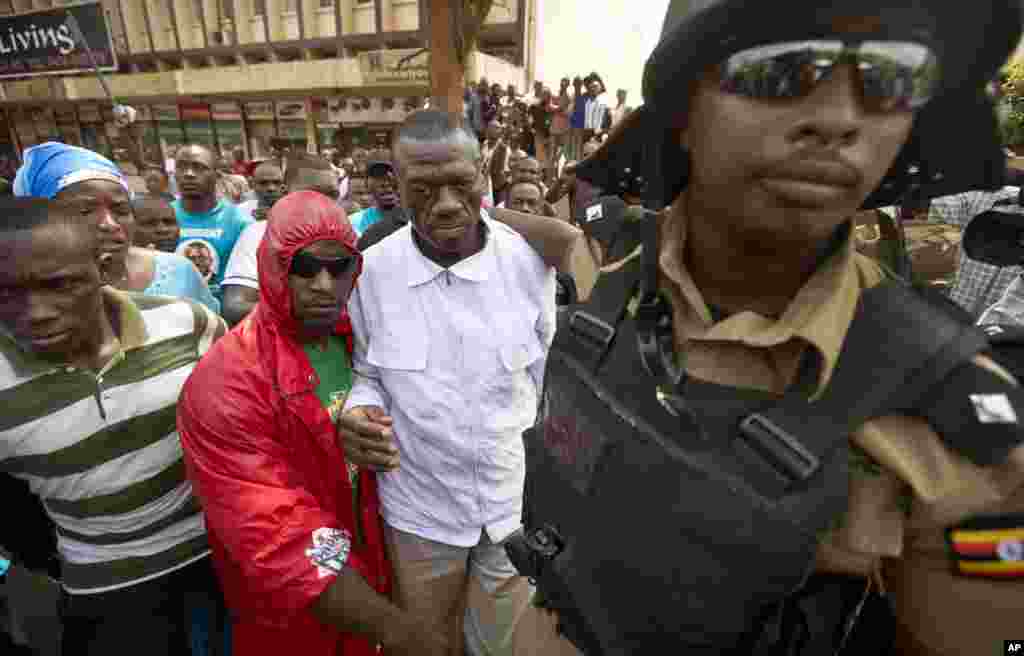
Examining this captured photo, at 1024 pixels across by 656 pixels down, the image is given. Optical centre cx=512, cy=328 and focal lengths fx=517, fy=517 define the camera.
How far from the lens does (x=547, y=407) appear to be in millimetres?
1185

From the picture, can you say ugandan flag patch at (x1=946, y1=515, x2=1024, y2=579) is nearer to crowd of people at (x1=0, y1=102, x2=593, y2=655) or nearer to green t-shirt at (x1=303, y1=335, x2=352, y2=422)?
crowd of people at (x1=0, y1=102, x2=593, y2=655)

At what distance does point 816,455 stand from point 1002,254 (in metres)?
1.63

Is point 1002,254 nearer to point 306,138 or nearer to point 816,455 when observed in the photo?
point 816,455

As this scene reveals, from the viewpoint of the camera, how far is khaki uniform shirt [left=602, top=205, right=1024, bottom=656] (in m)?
0.67

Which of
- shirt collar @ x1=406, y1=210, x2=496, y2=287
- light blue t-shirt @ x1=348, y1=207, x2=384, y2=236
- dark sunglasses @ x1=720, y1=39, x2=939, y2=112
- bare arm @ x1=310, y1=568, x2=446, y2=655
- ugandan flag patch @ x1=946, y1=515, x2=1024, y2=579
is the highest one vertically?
dark sunglasses @ x1=720, y1=39, x2=939, y2=112

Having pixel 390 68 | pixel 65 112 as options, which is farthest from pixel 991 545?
pixel 65 112

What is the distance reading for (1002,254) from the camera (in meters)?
1.71

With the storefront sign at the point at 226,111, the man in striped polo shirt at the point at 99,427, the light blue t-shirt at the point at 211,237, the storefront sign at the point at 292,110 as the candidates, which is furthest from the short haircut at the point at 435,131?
the storefront sign at the point at 226,111

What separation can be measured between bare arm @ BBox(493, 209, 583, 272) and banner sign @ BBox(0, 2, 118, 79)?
35.7ft

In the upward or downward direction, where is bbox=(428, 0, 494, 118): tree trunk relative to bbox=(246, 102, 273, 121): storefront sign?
upward

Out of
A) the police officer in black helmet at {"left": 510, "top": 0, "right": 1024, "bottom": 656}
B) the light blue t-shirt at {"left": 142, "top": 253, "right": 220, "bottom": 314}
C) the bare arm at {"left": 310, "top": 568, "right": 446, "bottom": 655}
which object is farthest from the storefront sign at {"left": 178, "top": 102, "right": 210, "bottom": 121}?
the police officer in black helmet at {"left": 510, "top": 0, "right": 1024, "bottom": 656}

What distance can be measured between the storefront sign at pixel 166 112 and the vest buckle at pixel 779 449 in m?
26.0

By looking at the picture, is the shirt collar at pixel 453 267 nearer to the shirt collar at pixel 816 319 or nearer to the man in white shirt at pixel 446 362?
the man in white shirt at pixel 446 362

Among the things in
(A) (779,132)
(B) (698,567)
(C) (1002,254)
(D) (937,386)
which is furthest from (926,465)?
(C) (1002,254)
